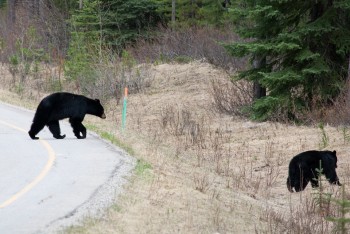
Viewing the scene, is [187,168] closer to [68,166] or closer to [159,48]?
[68,166]

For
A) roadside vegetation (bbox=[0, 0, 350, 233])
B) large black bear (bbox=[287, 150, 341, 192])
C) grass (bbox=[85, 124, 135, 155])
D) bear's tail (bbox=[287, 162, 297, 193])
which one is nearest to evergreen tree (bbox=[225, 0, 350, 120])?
roadside vegetation (bbox=[0, 0, 350, 233])

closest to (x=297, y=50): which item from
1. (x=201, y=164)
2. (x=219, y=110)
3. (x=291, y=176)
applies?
(x=219, y=110)

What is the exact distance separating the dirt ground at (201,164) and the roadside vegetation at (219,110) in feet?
0.13

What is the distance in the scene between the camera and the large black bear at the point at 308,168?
13992 millimetres

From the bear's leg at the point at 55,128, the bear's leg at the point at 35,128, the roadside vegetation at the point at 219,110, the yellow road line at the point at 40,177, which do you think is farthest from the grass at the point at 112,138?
the bear's leg at the point at 35,128

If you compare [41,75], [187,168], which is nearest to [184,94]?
[41,75]

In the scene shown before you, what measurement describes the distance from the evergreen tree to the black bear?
505 centimetres

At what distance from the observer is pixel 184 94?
28.5 m

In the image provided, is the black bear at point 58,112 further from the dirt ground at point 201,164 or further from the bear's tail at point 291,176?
the bear's tail at point 291,176

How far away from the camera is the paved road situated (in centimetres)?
938

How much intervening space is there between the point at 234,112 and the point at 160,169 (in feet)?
32.0

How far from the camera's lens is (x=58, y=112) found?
661 inches

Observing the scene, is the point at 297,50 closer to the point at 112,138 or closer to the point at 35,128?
the point at 112,138

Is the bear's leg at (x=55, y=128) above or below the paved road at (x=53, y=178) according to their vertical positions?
below
